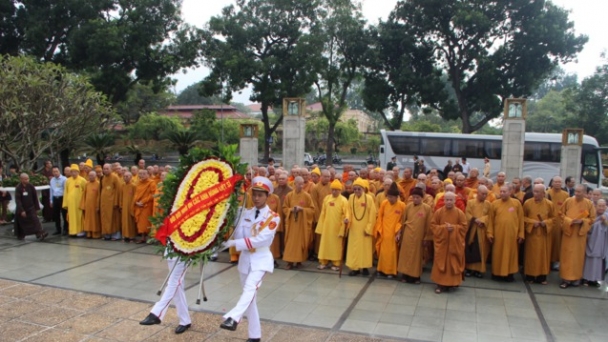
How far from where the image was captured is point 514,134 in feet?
55.9

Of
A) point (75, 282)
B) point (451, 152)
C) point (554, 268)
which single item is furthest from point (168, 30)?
point (554, 268)

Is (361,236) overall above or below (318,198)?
below

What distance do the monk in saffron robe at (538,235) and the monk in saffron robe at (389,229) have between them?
216 centimetres

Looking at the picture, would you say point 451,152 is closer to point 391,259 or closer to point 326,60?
point 326,60

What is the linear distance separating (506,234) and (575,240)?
107 cm

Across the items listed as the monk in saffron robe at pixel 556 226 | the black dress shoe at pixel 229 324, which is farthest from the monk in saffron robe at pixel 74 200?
the monk in saffron robe at pixel 556 226

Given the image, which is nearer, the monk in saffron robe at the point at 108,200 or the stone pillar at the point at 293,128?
the monk in saffron robe at the point at 108,200

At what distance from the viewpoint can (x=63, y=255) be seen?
8992 millimetres

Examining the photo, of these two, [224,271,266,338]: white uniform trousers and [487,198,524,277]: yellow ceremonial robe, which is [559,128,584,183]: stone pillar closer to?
[487,198,524,277]: yellow ceremonial robe

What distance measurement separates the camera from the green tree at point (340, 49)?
30312 mm

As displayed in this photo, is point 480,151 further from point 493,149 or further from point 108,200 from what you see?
point 108,200

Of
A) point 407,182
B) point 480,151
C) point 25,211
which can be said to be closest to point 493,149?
point 480,151

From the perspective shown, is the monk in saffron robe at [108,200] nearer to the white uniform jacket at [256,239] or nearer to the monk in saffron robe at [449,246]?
the white uniform jacket at [256,239]

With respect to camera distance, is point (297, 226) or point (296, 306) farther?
point (297, 226)
